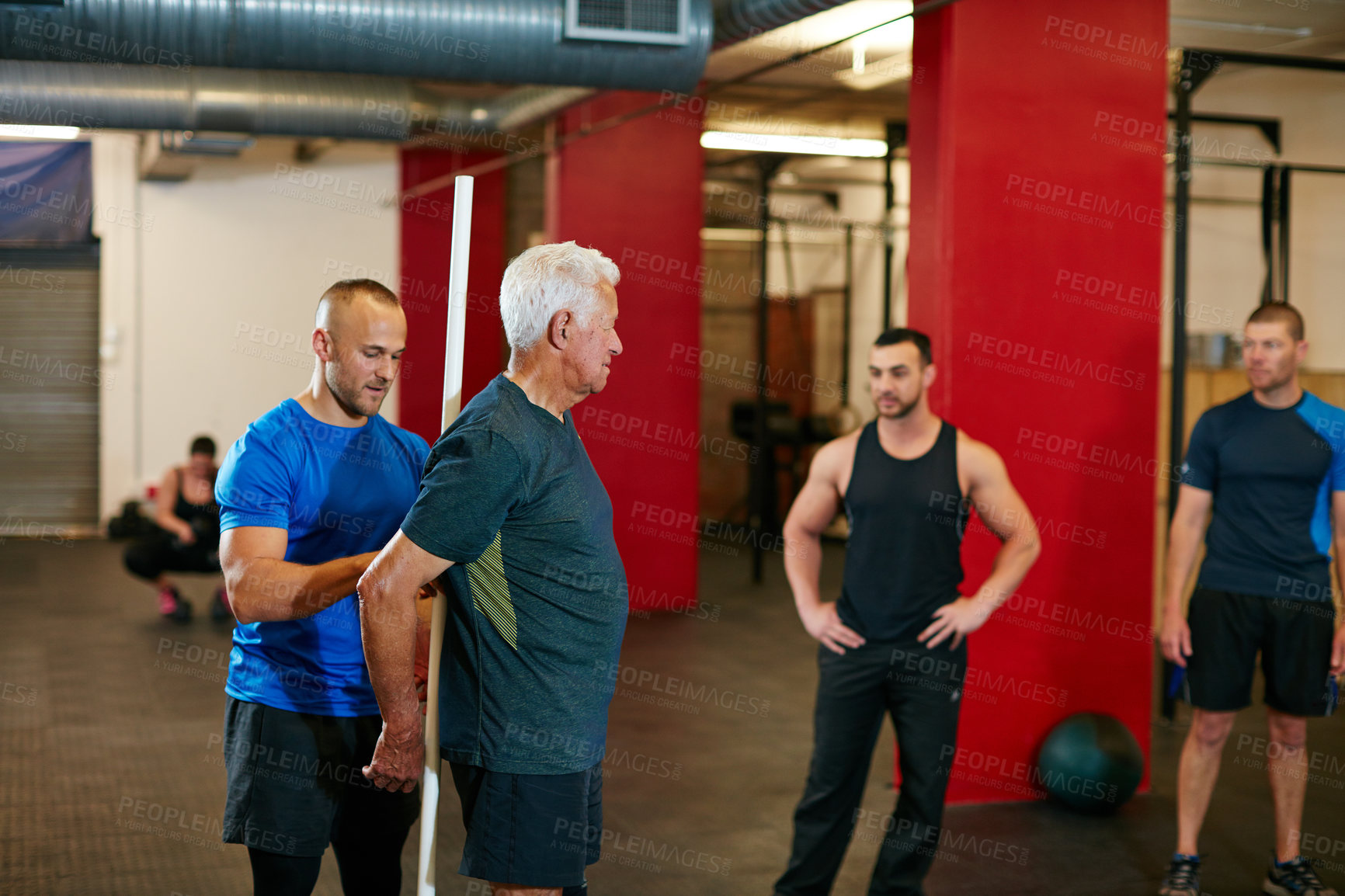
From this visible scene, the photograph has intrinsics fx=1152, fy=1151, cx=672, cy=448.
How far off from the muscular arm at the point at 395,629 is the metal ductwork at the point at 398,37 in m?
2.75

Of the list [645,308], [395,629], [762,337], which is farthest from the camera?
[762,337]

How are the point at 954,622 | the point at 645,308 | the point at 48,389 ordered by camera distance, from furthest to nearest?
the point at 48,389, the point at 645,308, the point at 954,622

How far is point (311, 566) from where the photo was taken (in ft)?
6.48

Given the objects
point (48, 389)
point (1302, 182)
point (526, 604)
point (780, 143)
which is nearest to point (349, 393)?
point (526, 604)

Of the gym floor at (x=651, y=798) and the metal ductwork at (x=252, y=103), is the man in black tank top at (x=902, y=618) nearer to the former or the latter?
the gym floor at (x=651, y=798)

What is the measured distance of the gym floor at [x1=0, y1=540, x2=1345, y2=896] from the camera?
3332mm

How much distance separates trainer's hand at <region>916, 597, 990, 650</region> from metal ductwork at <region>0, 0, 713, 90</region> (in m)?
2.37

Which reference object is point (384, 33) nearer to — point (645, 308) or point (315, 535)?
point (315, 535)

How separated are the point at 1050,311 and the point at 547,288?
2.62m

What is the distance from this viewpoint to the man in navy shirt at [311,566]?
2.03 meters

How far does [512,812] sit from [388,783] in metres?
0.23

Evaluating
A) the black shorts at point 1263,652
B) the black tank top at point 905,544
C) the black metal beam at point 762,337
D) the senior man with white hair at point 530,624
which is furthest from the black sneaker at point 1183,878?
the black metal beam at point 762,337

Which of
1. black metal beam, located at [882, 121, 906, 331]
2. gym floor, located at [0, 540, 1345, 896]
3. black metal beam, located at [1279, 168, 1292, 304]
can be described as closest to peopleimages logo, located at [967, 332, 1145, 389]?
gym floor, located at [0, 540, 1345, 896]

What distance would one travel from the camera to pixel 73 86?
609 cm
